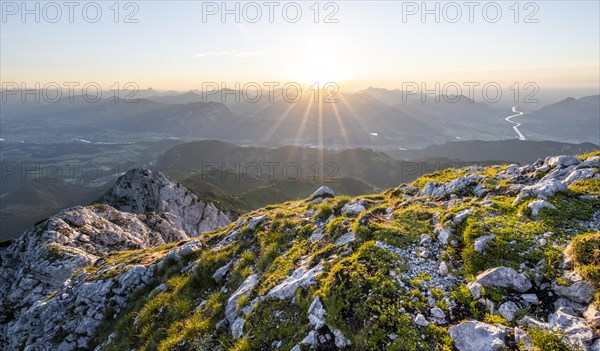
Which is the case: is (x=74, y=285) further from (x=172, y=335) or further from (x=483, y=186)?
(x=483, y=186)

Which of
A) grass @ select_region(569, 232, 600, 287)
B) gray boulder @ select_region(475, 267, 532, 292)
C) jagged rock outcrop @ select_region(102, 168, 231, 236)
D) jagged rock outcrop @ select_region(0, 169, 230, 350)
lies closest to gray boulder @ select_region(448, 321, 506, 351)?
gray boulder @ select_region(475, 267, 532, 292)

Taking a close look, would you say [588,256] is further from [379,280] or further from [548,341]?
[379,280]

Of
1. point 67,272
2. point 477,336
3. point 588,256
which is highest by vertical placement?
point 588,256

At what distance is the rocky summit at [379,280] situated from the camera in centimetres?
887

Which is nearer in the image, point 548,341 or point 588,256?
point 548,341

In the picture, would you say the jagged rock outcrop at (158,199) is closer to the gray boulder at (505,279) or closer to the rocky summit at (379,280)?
the rocky summit at (379,280)

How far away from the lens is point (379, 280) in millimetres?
10641

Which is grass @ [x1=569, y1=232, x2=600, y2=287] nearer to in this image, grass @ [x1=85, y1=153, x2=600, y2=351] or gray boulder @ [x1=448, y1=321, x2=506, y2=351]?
grass @ [x1=85, y1=153, x2=600, y2=351]

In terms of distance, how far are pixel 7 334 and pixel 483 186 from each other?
34.4 meters

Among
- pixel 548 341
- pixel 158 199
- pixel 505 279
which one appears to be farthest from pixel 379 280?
pixel 158 199

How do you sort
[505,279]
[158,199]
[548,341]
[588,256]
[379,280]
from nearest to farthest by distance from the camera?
[548,341] → [588,256] → [505,279] → [379,280] → [158,199]

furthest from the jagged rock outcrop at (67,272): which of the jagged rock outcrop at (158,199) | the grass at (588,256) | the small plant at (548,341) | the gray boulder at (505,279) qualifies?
the grass at (588,256)

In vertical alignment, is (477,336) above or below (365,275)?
Answer: below

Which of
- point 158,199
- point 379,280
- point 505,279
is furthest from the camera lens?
point 158,199
